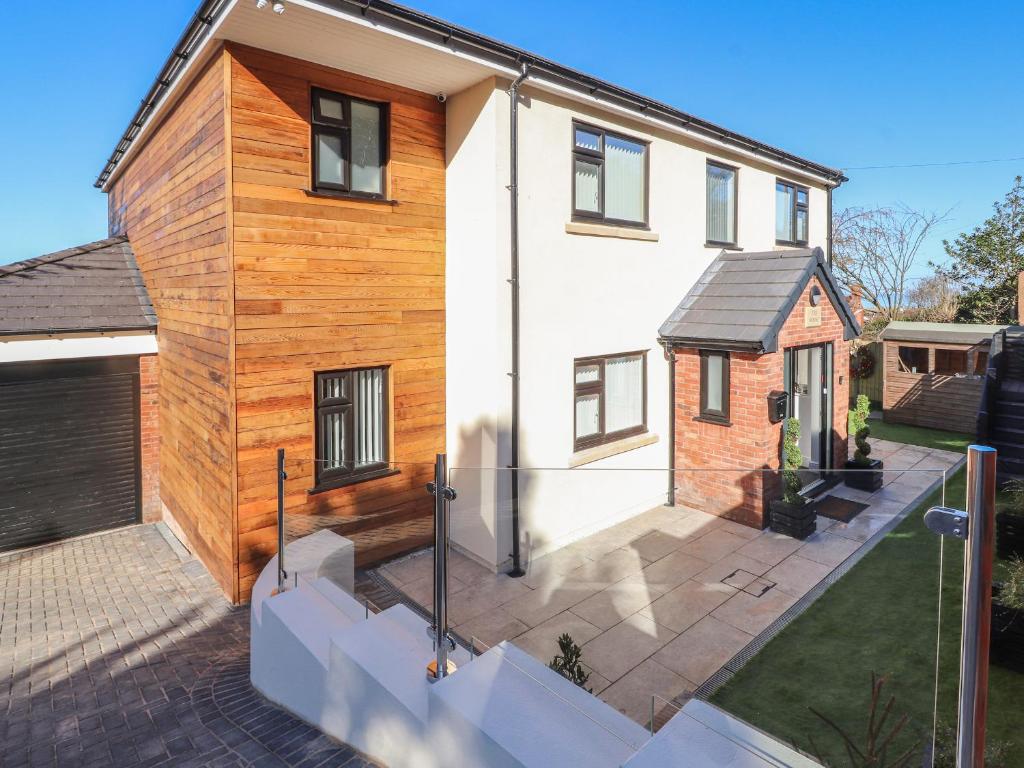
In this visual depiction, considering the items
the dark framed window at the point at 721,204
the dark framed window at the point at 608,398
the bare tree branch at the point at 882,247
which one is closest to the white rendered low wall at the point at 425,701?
the dark framed window at the point at 608,398

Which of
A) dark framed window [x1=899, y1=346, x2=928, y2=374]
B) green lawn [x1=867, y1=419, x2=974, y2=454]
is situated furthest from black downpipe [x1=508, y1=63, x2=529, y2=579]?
dark framed window [x1=899, y1=346, x2=928, y2=374]

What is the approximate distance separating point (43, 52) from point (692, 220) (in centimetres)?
2923

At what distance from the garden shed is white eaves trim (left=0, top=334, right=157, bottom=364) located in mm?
15799

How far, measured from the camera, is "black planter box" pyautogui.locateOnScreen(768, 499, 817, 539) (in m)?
3.76

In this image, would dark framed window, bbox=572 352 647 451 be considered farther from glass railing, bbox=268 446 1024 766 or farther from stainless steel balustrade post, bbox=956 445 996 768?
stainless steel balustrade post, bbox=956 445 996 768

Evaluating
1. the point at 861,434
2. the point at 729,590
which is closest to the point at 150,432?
the point at 729,590

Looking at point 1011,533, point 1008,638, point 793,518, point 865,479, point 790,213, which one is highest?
point 790,213

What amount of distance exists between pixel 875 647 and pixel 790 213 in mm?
11229

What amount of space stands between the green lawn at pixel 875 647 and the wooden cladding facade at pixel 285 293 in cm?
309

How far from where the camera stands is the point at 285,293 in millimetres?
6312

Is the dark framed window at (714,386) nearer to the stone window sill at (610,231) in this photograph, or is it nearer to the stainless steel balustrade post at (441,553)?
the stone window sill at (610,231)

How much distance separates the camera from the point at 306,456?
6.66m

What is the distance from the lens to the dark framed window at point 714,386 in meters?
8.44

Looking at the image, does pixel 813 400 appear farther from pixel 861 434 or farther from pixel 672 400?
pixel 672 400
